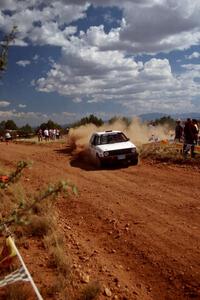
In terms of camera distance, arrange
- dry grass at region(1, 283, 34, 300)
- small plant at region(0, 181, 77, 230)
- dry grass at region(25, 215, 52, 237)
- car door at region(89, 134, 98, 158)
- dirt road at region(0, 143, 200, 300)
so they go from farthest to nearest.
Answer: car door at region(89, 134, 98, 158), dry grass at region(25, 215, 52, 237), dirt road at region(0, 143, 200, 300), dry grass at region(1, 283, 34, 300), small plant at region(0, 181, 77, 230)

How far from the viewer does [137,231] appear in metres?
8.88

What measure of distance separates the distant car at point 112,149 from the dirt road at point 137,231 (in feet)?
7.13

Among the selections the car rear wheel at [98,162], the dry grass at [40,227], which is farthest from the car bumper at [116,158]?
the dry grass at [40,227]

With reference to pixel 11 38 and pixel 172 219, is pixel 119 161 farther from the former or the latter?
pixel 11 38

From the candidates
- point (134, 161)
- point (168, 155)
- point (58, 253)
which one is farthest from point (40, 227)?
point (168, 155)

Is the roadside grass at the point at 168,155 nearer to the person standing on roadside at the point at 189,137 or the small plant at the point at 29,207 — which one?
the person standing on roadside at the point at 189,137

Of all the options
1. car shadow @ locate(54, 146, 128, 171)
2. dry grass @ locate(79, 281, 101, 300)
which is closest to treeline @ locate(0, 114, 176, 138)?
car shadow @ locate(54, 146, 128, 171)

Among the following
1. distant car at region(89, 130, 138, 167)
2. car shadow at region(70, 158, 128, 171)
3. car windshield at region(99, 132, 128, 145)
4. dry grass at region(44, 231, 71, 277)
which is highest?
car windshield at region(99, 132, 128, 145)

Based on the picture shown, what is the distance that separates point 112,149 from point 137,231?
9.16 m

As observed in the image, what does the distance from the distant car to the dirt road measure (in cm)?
217

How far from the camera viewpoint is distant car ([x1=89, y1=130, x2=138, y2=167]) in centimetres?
1775

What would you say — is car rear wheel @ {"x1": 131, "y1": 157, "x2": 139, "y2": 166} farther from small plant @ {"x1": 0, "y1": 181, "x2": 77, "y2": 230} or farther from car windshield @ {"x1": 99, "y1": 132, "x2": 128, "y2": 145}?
small plant @ {"x1": 0, "y1": 181, "x2": 77, "y2": 230}

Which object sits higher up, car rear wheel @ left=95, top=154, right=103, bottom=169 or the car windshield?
the car windshield

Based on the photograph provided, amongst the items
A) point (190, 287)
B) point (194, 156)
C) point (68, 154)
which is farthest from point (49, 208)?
point (68, 154)
